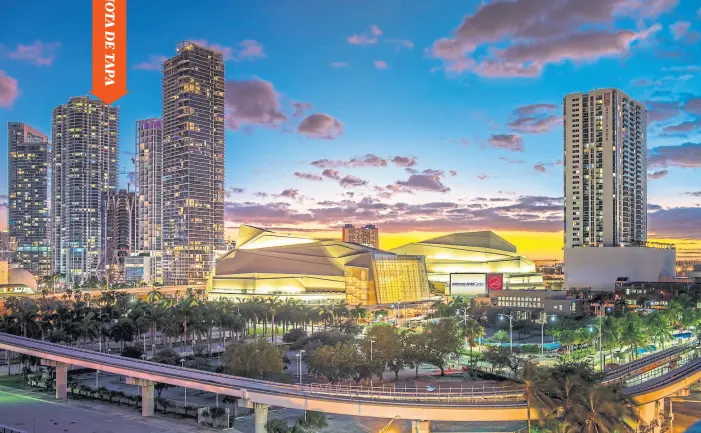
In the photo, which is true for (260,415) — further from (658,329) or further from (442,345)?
(658,329)

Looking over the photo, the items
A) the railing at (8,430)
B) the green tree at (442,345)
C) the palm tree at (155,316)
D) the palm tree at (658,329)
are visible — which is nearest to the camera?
the railing at (8,430)

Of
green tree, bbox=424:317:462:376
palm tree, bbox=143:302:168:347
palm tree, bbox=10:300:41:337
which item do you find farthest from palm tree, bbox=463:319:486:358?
palm tree, bbox=10:300:41:337

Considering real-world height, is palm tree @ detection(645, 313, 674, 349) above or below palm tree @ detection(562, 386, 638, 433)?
below

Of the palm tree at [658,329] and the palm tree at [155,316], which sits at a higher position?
the palm tree at [155,316]

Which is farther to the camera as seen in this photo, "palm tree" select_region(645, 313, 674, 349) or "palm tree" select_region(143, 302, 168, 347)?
"palm tree" select_region(645, 313, 674, 349)

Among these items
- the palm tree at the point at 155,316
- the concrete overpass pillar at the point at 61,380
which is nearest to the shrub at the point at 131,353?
the palm tree at the point at 155,316

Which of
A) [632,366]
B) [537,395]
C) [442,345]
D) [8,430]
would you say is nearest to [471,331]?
[442,345]

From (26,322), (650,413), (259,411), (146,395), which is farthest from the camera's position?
(26,322)

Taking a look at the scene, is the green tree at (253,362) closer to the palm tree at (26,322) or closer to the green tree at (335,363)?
the green tree at (335,363)

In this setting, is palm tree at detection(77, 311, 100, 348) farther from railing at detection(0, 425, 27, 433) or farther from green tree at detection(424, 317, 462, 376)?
green tree at detection(424, 317, 462, 376)

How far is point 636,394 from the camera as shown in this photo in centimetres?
5884

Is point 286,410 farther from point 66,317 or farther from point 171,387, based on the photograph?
point 66,317

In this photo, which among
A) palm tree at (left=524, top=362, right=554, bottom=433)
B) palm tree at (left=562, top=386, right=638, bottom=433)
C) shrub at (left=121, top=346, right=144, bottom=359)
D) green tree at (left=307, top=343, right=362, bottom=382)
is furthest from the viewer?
shrub at (left=121, top=346, right=144, bottom=359)

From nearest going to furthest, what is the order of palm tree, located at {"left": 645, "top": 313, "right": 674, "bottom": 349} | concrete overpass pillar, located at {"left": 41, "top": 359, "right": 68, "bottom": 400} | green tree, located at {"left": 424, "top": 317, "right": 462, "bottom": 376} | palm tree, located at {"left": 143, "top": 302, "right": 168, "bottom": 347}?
1. concrete overpass pillar, located at {"left": 41, "top": 359, "right": 68, "bottom": 400}
2. green tree, located at {"left": 424, "top": 317, "right": 462, "bottom": 376}
3. palm tree, located at {"left": 143, "top": 302, "right": 168, "bottom": 347}
4. palm tree, located at {"left": 645, "top": 313, "right": 674, "bottom": 349}
